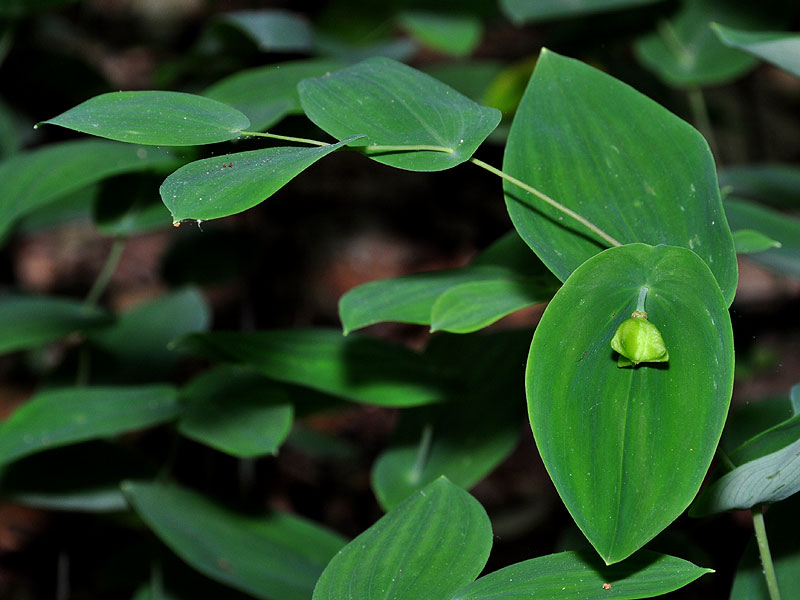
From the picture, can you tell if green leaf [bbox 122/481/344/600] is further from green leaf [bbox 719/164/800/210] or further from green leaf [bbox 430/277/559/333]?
green leaf [bbox 719/164/800/210]

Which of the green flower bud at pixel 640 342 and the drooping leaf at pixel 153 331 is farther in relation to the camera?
the drooping leaf at pixel 153 331

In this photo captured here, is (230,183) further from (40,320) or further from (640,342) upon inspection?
(40,320)

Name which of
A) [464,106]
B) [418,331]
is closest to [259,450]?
[464,106]

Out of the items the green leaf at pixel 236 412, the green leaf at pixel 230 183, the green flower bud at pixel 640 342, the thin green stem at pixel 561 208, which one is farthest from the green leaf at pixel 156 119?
the green leaf at pixel 236 412

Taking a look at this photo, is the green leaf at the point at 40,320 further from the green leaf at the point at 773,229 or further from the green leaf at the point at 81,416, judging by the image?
the green leaf at the point at 773,229

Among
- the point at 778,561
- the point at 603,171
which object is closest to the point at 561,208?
the point at 603,171

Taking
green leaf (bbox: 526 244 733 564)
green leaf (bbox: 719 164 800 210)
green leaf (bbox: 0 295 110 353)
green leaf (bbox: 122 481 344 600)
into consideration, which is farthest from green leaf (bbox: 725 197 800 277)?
green leaf (bbox: 0 295 110 353)
